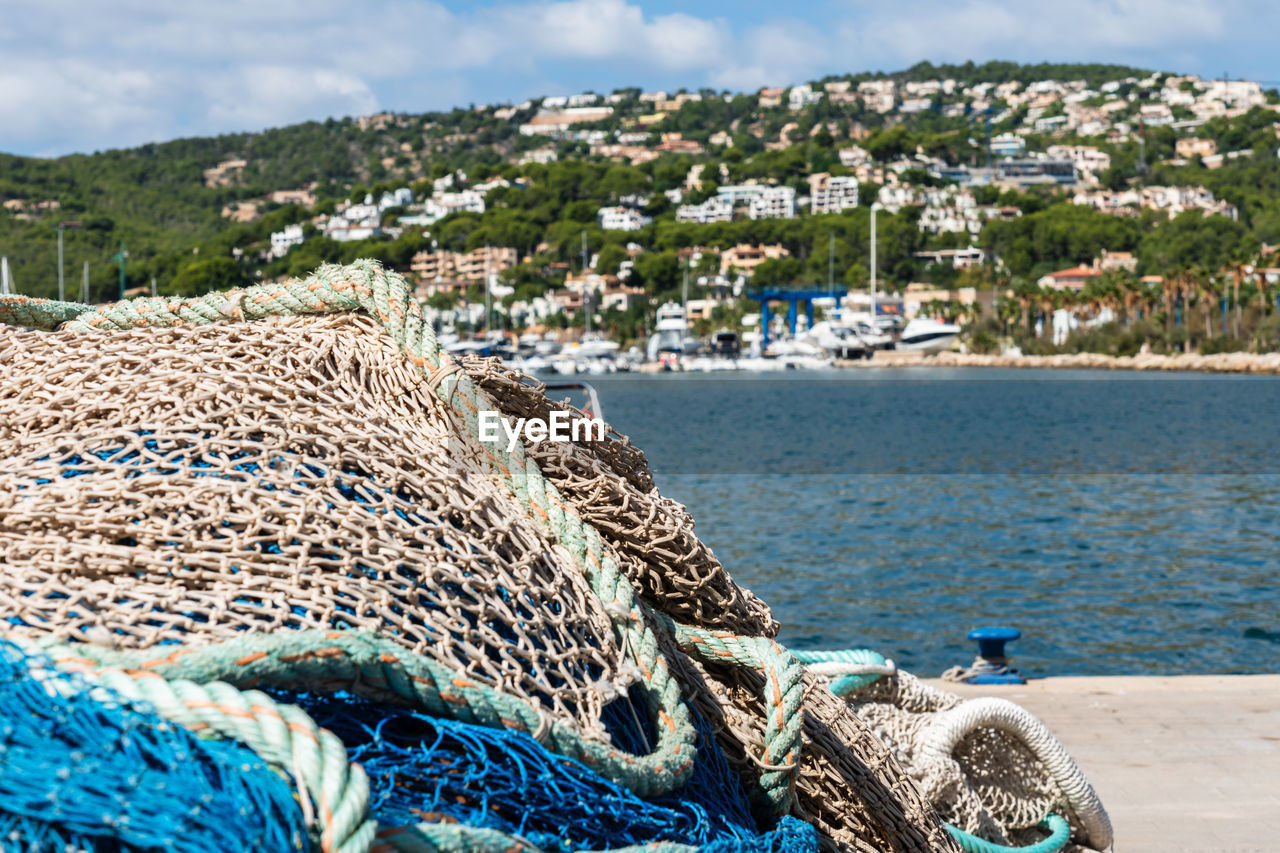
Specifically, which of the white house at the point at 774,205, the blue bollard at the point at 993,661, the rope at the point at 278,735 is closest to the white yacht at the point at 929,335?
the white house at the point at 774,205

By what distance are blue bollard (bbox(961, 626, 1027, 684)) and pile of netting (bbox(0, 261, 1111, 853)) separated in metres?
5.02

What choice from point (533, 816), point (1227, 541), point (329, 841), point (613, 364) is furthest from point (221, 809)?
point (613, 364)

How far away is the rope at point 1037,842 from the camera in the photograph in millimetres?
3572

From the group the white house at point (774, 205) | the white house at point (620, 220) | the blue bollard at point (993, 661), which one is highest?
the white house at point (774, 205)

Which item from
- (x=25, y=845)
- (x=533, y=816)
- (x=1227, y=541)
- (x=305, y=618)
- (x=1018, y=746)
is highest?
(x=305, y=618)

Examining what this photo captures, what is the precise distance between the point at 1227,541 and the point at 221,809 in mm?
23223

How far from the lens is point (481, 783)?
149 cm

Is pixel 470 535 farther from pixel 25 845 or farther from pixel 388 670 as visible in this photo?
pixel 25 845

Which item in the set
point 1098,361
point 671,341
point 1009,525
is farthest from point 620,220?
point 1009,525

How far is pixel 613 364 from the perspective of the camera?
118 metres

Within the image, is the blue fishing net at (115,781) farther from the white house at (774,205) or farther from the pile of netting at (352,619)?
the white house at (774,205)

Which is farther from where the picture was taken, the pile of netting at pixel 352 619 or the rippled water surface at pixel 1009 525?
the rippled water surface at pixel 1009 525

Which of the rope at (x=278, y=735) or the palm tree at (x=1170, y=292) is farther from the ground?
the palm tree at (x=1170, y=292)

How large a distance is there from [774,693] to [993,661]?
20.1 feet
